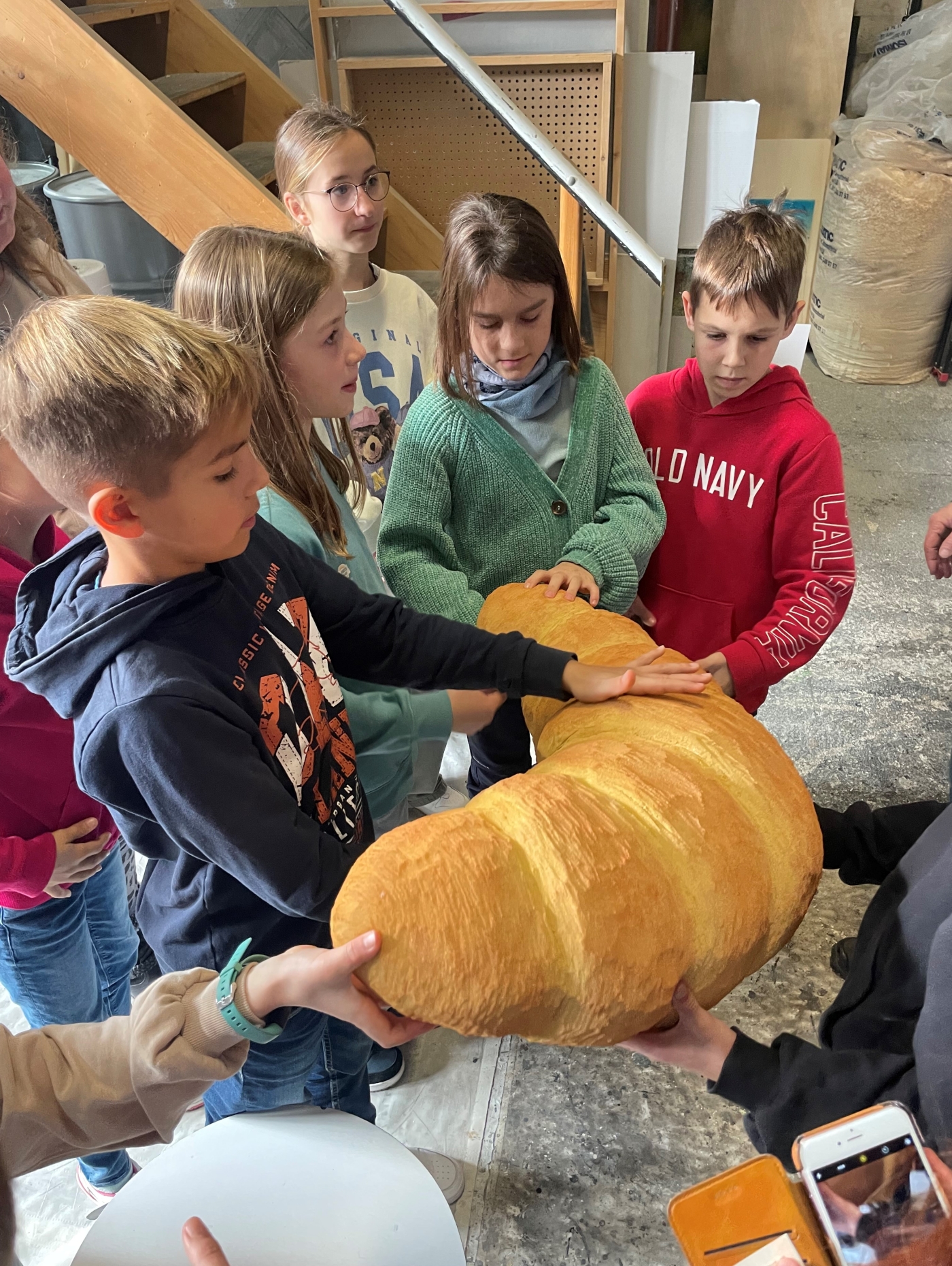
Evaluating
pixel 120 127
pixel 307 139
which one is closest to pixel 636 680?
pixel 307 139

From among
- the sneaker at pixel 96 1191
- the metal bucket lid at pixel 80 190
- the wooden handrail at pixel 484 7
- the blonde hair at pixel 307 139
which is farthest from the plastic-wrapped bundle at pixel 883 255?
the sneaker at pixel 96 1191

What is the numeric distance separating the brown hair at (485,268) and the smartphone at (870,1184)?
97 cm

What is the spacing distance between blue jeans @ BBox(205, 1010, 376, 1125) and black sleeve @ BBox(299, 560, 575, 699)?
42 cm

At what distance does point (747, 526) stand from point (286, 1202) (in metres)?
1.09

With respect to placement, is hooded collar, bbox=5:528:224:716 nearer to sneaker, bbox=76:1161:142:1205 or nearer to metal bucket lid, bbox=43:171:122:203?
sneaker, bbox=76:1161:142:1205

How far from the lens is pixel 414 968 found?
2.17 feet

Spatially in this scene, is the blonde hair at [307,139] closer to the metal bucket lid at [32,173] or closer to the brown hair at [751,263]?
the brown hair at [751,263]

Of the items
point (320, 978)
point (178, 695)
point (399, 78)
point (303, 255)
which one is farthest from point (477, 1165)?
point (399, 78)

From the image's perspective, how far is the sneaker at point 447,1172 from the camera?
4.53ft

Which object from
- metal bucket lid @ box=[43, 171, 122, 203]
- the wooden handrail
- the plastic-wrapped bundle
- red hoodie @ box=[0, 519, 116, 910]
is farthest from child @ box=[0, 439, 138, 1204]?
the plastic-wrapped bundle

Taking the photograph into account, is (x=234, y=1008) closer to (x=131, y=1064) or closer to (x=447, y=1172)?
(x=131, y=1064)

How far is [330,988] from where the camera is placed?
73cm


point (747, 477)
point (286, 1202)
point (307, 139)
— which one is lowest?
point (286, 1202)

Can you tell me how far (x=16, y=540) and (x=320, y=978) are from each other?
2.44 feet
